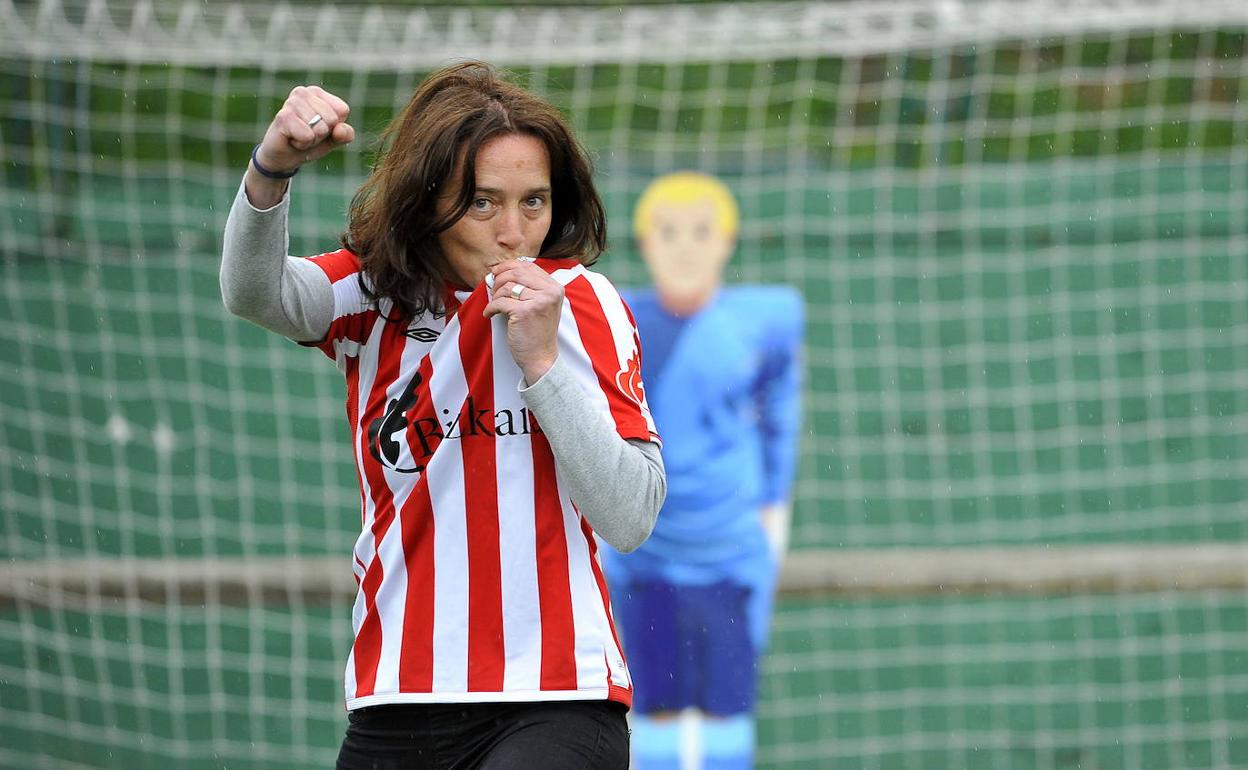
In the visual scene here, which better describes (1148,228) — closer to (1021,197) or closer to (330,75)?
(1021,197)

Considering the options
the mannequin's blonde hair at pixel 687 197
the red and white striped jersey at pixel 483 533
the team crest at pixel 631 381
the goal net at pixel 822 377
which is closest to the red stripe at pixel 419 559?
the red and white striped jersey at pixel 483 533

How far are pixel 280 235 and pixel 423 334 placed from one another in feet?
0.75

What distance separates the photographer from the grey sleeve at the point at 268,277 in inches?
77.5

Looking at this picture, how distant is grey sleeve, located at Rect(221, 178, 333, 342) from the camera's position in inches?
77.5

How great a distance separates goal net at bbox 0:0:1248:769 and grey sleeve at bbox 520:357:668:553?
3.58 meters

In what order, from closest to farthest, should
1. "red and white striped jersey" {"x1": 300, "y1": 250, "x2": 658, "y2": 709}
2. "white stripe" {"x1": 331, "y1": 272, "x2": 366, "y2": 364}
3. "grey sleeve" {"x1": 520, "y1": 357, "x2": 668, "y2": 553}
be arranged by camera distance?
"grey sleeve" {"x1": 520, "y1": 357, "x2": 668, "y2": 553}
"red and white striped jersey" {"x1": 300, "y1": 250, "x2": 658, "y2": 709}
"white stripe" {"x1": 331, "y1": 272, "x2": 366, "y2": 364}

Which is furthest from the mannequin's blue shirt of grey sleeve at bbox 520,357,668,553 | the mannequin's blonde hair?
grey sleeve at bbox 520,357,668,553

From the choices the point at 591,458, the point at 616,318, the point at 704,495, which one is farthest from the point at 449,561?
the point at 704,495

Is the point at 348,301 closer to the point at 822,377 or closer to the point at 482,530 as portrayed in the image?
the point at 482,530

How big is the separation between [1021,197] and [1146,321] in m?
0.72

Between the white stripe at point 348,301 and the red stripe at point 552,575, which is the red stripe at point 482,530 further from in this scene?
the white stripe at point 348,301

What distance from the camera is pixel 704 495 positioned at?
4613 mm

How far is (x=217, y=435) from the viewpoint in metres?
6.00

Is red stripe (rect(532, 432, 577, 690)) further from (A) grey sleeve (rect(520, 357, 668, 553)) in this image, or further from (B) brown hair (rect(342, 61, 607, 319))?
(B) brown hair (rect(342, 61, 607, 319))
